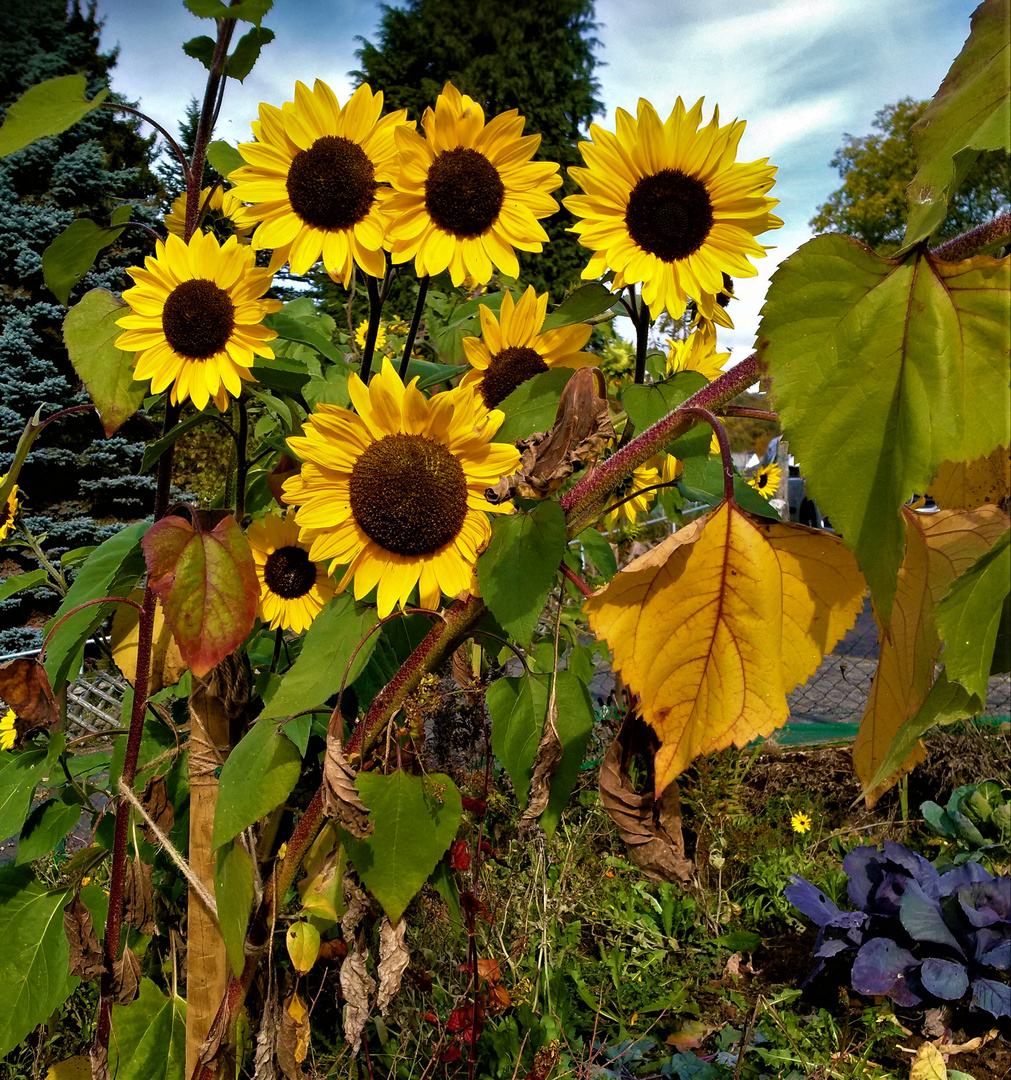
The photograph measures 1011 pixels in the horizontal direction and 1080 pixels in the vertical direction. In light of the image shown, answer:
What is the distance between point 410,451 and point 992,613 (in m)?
0.49

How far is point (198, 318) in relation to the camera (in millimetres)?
871

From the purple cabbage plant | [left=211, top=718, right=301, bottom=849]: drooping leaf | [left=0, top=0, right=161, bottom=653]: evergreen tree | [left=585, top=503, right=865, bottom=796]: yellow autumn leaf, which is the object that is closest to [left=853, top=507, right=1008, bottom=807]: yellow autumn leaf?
[left=585, top=503, right=865, bottom=796]: yellow autumn leaf

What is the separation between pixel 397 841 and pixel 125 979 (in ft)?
1.44

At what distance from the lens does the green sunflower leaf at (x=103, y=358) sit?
2.74ft

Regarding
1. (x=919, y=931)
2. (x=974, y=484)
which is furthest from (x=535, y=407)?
(x=919, y=931)

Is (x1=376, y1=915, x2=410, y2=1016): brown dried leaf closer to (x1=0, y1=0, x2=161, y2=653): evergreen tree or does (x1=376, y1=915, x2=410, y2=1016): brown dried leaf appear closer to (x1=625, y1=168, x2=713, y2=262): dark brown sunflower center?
(x1=625, y1=168, x2=713, y2=262): dark brown sunflower center

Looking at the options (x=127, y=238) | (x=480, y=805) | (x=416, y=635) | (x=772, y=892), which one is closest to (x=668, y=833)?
(x=416, y=635)

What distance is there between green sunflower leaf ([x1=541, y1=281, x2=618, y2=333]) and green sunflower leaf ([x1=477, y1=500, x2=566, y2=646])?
0.27m

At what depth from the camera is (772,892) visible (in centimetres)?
246

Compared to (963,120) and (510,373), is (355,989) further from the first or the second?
(963,120)

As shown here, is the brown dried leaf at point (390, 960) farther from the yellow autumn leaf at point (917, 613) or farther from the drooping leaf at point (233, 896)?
the yellow autumn leaf at point (917, 613)

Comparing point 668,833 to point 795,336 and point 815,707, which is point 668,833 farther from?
point 815,707

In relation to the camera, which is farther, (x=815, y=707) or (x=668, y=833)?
(x=815, y=707)

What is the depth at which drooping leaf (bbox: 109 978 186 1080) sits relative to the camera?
0.93 metres
